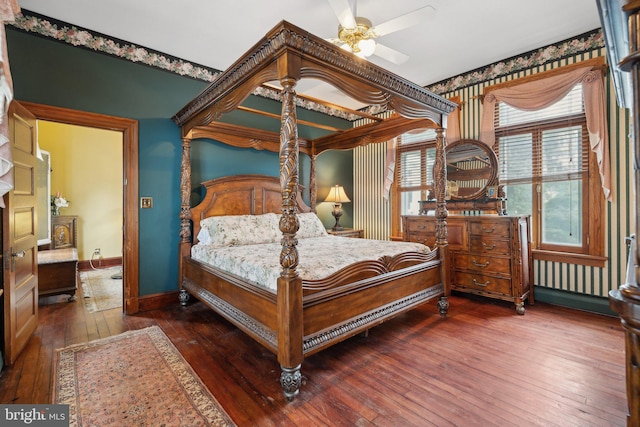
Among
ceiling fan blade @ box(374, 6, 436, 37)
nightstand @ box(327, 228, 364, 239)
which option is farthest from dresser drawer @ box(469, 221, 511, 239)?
ceiling fan blade @ box(374, 6, 436, 37)

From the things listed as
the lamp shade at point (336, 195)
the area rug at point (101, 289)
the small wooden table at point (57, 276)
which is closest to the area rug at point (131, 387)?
the area rug at point (101, 289)

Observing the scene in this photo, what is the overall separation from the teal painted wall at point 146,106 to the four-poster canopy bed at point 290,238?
21 cm

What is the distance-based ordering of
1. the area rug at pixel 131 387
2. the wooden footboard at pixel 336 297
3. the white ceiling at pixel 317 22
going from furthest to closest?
the white ceiling at pixel 317 22 → the wooden footboard at pixel 336 297 → the area rug at pixel 131 387

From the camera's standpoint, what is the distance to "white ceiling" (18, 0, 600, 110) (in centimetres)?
270

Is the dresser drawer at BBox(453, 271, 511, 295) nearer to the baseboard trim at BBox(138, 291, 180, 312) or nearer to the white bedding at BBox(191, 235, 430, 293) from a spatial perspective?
the white bedding at BBox(191, 235, 430, 293)

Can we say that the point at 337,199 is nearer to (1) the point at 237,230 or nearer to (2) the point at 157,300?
(1) the point at 237,230

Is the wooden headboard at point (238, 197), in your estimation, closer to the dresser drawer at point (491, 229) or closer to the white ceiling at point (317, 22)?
the white ceiling at point (317, 22)

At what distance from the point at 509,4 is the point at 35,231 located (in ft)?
15.6

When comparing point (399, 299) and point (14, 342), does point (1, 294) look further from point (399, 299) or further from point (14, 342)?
point (399, 299)

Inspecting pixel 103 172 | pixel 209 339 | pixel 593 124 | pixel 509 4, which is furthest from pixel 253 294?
pixel 103 172

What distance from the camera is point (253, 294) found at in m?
2.21

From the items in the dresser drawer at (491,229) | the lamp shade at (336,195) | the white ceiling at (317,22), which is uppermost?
the white ceiling at (317,22)

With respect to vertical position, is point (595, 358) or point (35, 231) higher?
point (35, 231)

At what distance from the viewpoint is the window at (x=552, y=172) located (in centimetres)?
331
